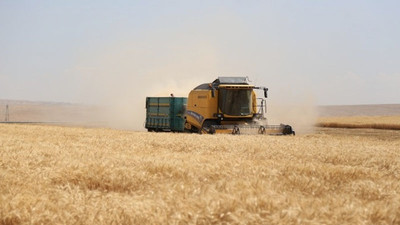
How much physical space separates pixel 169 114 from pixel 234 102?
5205 millimetres

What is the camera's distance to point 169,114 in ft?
106

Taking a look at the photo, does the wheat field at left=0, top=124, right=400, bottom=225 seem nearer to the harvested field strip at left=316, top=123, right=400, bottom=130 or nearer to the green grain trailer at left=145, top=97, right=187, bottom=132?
the green grain trailer at left=145, top=97, right=187, bottom=132

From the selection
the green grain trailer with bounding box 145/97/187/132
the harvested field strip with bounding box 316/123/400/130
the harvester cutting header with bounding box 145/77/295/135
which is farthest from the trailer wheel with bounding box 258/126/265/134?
the harvested field strip with bounding box 316/123/400/130

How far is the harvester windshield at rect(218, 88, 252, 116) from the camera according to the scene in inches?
1124

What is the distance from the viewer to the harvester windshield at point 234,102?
2855 centimetres

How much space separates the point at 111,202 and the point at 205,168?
3.08m

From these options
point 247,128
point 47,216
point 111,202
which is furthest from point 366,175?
point 247,128

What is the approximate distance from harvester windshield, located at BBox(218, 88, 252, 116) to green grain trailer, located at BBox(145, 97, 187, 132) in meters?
3.99

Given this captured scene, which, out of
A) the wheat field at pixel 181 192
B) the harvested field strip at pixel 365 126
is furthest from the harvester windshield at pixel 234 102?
the harvested field strip at pixel 365 126

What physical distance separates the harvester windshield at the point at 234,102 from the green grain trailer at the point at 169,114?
3.99 metres

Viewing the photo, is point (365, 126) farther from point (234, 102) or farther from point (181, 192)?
point (181, 192)

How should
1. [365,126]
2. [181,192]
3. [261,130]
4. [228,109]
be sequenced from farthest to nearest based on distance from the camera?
[365,126]
[228,109]
[261,130]
[181,192]

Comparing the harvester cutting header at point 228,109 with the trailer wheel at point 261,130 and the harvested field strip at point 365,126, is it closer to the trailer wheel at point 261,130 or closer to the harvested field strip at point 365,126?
the trailer wheel at point 261,130

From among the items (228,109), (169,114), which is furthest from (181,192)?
(169,114)
